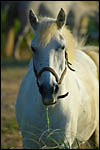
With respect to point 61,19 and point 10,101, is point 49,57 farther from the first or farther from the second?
point 10,101

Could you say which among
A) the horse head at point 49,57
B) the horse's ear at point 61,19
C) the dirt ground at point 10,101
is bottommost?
the dirt ground at point 10,101

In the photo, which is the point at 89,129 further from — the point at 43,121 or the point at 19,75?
the point at 19,75

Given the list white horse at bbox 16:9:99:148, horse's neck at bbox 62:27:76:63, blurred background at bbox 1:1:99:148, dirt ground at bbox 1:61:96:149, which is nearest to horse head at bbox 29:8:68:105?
white horse at bbox 16:9:99:148

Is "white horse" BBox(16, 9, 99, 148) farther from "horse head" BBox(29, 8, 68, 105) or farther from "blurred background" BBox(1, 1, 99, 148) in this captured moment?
"blurred background" BBox(1, 1, 99, 148)

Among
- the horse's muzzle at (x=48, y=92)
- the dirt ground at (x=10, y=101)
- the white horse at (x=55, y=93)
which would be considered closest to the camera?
the horse's muzzle at (x=48, y=92)

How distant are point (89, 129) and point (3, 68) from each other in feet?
22.1

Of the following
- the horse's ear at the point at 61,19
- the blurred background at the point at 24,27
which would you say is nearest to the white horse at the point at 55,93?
the horse's ear at the point at 61,19

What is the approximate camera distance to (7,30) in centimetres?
1366

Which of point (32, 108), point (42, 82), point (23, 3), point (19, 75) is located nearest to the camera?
point (42, 82)

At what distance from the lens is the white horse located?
3.43 m

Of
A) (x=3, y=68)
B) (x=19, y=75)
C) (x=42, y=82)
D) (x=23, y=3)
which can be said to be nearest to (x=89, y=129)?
(x=42, y=82)

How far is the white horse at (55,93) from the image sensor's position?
343 cm

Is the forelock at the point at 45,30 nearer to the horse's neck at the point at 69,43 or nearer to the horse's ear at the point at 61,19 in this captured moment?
the horse's ear at the point at 61,19

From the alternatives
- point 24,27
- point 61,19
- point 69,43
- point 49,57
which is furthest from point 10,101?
point 24,27
